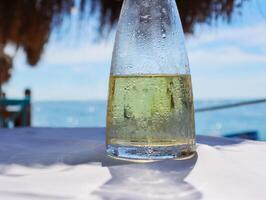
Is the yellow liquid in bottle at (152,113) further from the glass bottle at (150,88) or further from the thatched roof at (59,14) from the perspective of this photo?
the thatched roof at (59,14)

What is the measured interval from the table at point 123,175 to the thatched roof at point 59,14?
130cm

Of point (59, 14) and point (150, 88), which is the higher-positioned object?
point (59, 14)

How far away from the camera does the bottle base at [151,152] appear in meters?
0.36

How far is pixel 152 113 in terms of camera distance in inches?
14.9

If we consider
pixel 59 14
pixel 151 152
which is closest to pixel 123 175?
pixel 151 152

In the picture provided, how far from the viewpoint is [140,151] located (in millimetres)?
368

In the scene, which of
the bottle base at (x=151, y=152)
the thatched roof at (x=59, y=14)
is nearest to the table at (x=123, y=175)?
the bottle base at (x=151, y=152)

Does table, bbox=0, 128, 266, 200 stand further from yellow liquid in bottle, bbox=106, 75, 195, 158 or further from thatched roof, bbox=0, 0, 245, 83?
thatched roof, bbox=0, 0, 245, 83

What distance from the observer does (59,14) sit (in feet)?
6.07

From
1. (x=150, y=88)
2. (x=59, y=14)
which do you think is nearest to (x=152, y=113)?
(x=150, y=88)

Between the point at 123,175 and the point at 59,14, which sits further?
the point at 59,14

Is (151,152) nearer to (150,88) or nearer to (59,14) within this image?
(150,88)

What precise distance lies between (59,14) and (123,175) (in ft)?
5.37

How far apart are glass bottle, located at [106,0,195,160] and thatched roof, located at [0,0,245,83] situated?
1255 mm
